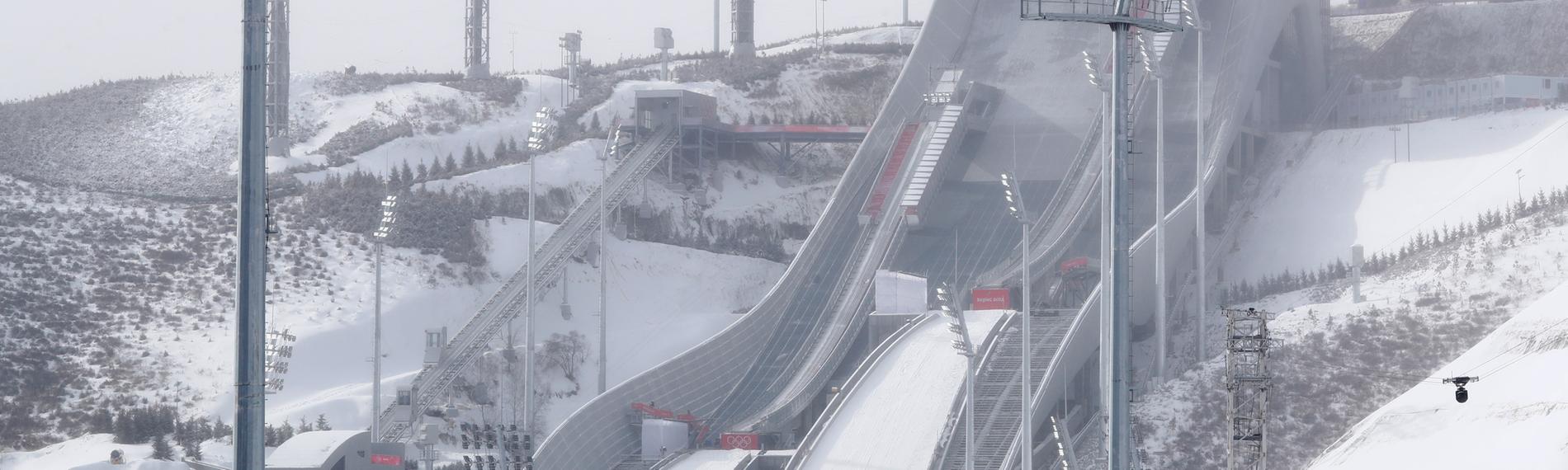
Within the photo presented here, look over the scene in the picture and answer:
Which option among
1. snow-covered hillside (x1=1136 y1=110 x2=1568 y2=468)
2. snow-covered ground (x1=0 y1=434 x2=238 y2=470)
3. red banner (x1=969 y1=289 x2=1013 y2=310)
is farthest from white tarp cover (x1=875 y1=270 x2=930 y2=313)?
snow-covered ground (x1=0 y1=434 x2=238 y2=470)

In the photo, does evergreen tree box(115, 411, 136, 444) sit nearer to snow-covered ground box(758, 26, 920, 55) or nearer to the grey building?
the grey building

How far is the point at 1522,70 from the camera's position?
85000 millimetres

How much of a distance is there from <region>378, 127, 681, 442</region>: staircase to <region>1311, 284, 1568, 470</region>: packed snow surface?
905 inches

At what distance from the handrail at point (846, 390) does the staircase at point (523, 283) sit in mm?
8636

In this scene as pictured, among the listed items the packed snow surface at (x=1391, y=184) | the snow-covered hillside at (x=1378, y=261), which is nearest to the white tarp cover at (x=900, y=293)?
the snow-covered hillside at (x=1378, y=261)

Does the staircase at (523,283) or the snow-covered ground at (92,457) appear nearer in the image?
the snow-covered ground at (92,457)

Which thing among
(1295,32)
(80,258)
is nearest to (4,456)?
(80,258)

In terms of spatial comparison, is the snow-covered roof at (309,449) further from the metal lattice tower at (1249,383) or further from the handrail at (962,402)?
the metal lattice tower at (1249,383)

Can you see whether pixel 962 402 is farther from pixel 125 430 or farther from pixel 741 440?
pixel 125 430

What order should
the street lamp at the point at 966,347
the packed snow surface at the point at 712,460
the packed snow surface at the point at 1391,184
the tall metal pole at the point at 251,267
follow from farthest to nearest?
1. the packed snow surface at the point at 1391,184
2. the packed snow surface at the point at 712,460
3. the street lamp at the point at 966,347
4. the tall metal pole at the point at 251,267

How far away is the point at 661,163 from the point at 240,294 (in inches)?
2350

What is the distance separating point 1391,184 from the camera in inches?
2717

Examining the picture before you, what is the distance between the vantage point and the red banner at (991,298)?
60062 millimetres

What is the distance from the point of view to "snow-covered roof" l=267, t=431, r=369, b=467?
40188mm
